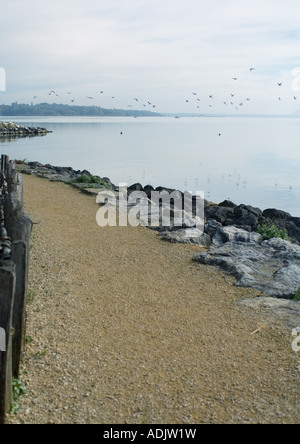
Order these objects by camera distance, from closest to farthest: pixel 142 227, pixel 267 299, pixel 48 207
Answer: pixel 267 299 → pixel 142 227 → pixel 48 207

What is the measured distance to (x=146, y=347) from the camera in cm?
611

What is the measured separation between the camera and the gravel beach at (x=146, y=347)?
4.89 metres

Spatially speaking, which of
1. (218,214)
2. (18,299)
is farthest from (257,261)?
(218,214)

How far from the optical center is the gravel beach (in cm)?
489

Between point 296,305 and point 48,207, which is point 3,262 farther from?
point 48,207

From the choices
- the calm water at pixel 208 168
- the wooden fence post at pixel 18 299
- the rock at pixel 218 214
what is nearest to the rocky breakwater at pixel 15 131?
the calm water at pixel 208 168

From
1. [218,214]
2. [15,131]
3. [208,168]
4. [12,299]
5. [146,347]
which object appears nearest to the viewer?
[12,299]

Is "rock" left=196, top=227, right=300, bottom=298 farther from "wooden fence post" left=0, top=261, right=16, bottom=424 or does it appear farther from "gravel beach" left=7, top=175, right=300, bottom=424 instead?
"wooden fence post" left=0, top=261, right=16, bottom=424

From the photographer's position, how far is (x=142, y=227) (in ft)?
40.4

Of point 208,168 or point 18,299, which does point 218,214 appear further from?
point 208,168

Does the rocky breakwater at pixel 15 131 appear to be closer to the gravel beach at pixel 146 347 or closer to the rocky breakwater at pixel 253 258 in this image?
the rocky breakwater at pixel 253 258

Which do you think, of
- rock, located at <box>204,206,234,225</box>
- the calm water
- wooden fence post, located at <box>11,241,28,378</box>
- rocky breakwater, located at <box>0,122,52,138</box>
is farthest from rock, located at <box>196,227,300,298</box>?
rocky breakwater, located at <box>0,122,52,138</box>
